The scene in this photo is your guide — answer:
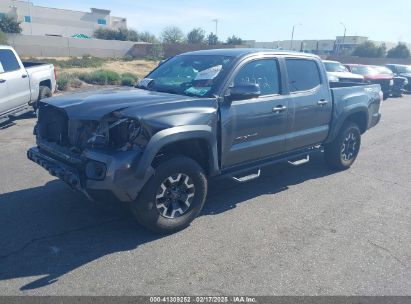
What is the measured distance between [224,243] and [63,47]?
153ft

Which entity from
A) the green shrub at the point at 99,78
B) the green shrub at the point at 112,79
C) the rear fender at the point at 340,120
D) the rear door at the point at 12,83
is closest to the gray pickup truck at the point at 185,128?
the rear fender at the point at 340,120

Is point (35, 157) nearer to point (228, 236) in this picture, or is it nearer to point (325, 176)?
point (228, 236)

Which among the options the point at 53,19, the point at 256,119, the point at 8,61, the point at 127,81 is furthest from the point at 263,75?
the point at 53,19

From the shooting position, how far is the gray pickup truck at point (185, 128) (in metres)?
3.68

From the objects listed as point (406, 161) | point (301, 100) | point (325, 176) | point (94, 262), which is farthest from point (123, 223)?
point (406, 161)

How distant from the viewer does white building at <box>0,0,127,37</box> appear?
6946cm

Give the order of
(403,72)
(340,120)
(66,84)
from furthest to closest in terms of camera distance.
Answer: (403,72), (66,84), (340,120)

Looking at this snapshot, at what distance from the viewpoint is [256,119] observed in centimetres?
475

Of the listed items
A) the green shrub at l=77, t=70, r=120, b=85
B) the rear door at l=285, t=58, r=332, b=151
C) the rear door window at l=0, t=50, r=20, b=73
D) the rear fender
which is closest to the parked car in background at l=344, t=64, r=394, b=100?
the green shrub at l=77, t=70, r=120, b=85

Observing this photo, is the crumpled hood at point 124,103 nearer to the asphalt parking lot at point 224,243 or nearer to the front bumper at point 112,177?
the front bumper at point 112,177

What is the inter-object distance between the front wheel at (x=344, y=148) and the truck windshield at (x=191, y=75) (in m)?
2.72

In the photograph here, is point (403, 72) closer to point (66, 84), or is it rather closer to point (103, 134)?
point (66, 84)

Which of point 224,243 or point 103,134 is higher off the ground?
point 103,134

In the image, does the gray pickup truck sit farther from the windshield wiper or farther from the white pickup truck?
the white pickup truck
